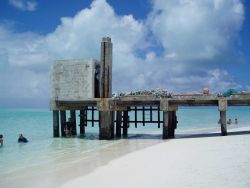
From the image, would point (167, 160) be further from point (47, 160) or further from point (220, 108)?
point (220, 108)

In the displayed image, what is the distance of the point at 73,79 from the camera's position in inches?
960

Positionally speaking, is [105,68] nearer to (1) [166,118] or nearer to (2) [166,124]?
(1) [166,118]

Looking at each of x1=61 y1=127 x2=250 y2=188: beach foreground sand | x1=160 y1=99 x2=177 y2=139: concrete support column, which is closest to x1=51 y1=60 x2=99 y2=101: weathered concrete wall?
x1=160 y1=99 x2=177 y2=139: concrete support column

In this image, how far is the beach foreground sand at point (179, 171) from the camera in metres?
8.94

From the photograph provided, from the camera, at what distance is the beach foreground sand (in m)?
8.94

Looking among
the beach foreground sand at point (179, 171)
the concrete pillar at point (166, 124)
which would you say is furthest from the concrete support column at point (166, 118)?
the beach foreground sand at point (179, 171)

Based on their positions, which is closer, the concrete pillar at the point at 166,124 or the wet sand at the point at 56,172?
the wet sand at the point at 56,172

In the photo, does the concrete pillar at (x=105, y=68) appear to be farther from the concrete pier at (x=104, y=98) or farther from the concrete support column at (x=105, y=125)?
the concrete support column at (x=105, y=125)

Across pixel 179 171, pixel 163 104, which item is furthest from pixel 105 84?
pixel 179 171

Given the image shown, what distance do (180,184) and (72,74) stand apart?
1673 centimetres

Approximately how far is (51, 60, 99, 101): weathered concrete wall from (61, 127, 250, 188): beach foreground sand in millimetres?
10631

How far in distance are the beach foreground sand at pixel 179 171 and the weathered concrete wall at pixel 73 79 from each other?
419 inches

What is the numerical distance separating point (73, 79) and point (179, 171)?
15.3 meters

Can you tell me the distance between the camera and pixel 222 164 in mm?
10758
